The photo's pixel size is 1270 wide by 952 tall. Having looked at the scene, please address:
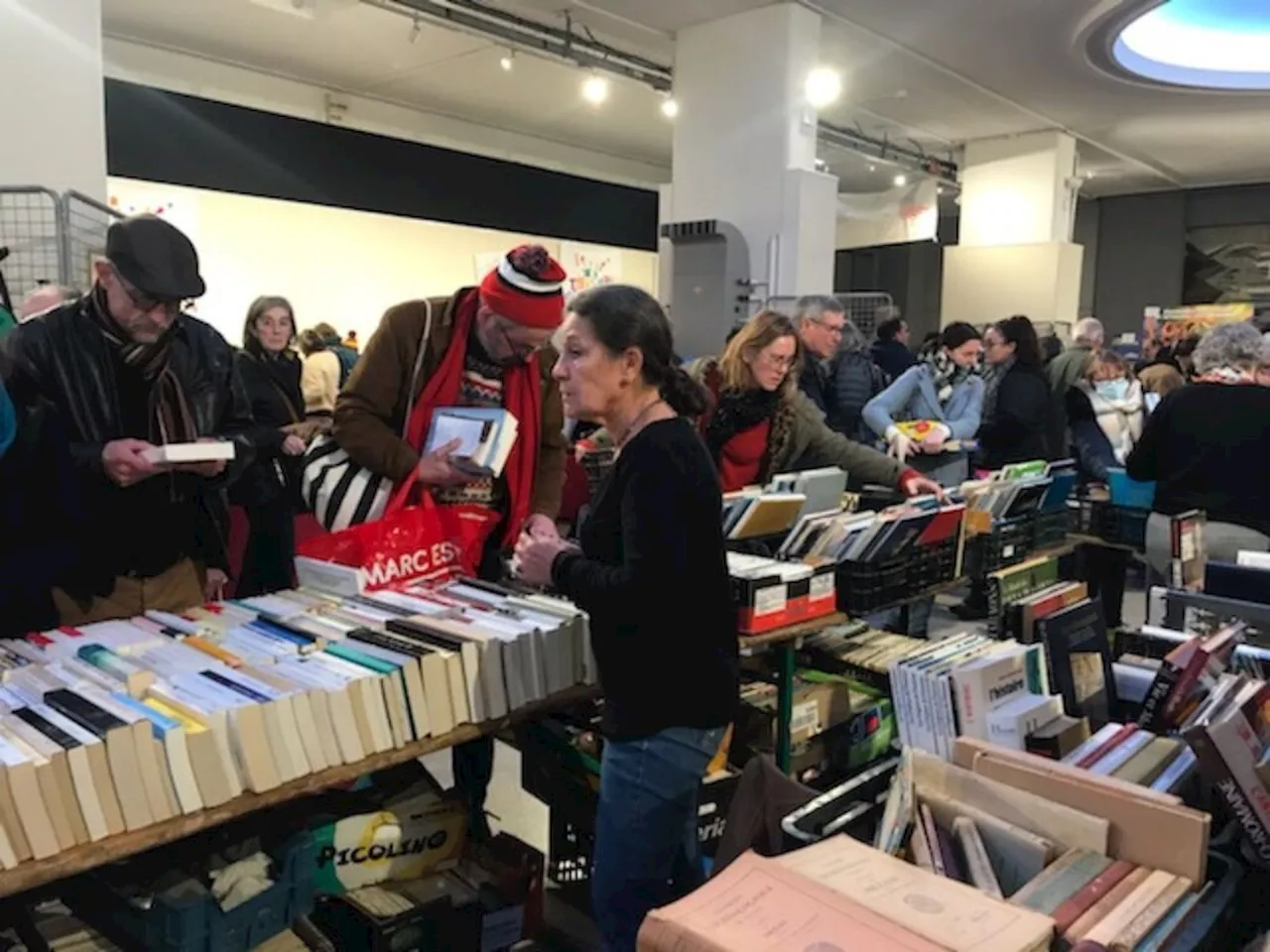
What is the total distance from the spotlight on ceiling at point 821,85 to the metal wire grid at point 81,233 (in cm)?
419

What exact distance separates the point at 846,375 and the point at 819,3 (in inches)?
98.4

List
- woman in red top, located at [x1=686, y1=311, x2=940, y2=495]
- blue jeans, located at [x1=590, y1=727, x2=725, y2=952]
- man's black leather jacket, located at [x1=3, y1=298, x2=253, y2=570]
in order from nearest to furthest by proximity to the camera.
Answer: blue jeans, located at [x1=590, y1=727, x2=725, y2=952], man's black leather jacket, located at [x1=3, y1=298, x2=253, y2=570], woman in red top, located at [x1=686, y1=311, x2=940, y2=495]

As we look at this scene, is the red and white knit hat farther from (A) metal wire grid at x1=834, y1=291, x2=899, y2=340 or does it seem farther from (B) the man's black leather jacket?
(A) metal wire grid at x1=834, y1=291, x2=899, y2=340

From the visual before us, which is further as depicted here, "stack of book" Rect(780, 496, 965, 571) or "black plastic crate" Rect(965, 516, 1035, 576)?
"black plastic crate" Rect(965, 516, 1035, 576)

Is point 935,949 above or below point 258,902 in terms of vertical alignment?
above

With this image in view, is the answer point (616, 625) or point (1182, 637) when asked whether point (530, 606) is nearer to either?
point (616, 625)

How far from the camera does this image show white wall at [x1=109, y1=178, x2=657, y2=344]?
25.8ft

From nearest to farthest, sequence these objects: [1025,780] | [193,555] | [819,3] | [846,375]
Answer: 1. [1025,780]
2. [193,555]
3. [846,375]
4. [819,3]

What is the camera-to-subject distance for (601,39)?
23.7 ft

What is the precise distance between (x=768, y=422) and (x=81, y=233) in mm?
2527

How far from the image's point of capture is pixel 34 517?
2.04 meters

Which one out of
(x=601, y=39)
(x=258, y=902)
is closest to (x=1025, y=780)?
(x=258, y=902)

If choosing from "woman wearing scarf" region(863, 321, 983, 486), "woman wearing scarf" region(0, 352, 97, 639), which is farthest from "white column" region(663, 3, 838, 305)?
"woman wearing scarf" region(0, 352, 97, 639)

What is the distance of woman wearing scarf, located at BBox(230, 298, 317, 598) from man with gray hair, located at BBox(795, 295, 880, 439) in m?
2.18
